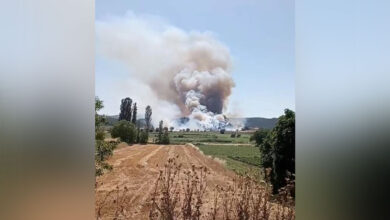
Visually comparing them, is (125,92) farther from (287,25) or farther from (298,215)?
(298,215)

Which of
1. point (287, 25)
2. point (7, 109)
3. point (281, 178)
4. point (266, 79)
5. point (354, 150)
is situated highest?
point (287, 25)

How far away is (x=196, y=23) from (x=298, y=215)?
1838 mm

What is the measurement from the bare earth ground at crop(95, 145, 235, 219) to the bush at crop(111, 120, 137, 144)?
0.21 feet

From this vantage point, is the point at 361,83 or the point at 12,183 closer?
the point at 361,83

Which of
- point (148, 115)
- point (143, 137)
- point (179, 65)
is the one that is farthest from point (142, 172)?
point (179, 65)

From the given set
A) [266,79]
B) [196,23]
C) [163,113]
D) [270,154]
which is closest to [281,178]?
[270,154]

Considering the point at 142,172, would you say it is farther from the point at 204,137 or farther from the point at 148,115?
the point at 204,137

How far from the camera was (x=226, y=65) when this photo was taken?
10.8 ft

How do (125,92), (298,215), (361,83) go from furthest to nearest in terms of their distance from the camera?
(125,92) < (298,215) < (361,83)

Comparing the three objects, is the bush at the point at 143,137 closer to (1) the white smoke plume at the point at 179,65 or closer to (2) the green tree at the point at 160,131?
(2) the green tree at the point at 160,131

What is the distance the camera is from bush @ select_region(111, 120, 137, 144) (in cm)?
329

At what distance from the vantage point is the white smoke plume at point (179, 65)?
126 inches

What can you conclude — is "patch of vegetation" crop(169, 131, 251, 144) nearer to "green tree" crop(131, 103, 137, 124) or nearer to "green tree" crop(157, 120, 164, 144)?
"green tree" crop(157, 120, 164, 144)

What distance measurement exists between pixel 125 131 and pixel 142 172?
342 millimetres
